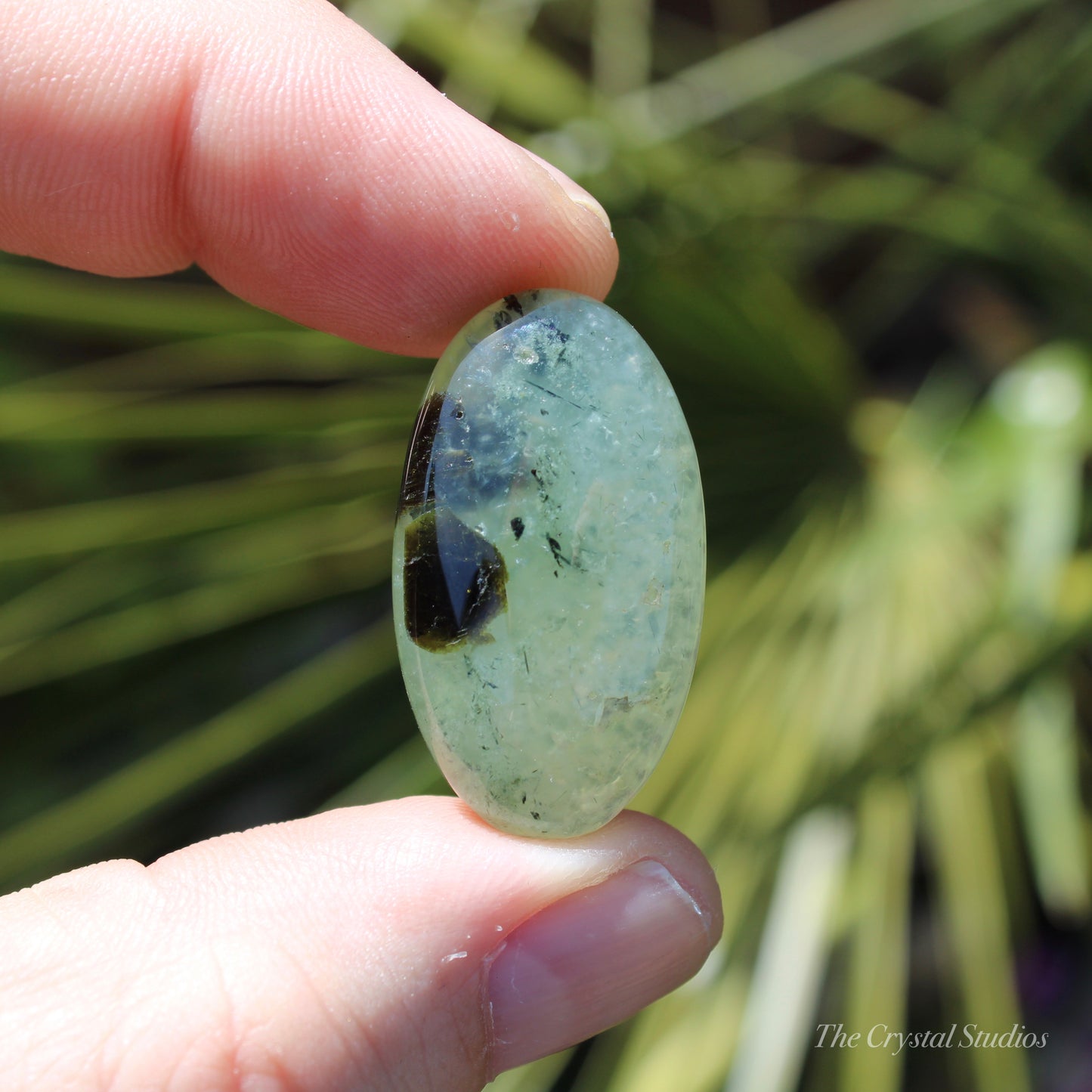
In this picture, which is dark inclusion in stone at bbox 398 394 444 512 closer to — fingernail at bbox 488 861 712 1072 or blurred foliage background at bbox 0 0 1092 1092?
fingernail at bbox 488 861 712 1072

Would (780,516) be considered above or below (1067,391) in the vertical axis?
below

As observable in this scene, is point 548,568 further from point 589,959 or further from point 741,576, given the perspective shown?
point 741,576

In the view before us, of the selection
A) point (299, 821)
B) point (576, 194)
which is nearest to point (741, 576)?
point (576, 194)

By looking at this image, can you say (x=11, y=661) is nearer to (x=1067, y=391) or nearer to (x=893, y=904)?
A: (x=893, y=904)

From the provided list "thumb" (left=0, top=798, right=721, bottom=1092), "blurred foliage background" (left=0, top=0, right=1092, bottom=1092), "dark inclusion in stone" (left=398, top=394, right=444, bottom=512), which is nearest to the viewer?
"thumb" (left=0, top=798, right=721, bottom=1092)

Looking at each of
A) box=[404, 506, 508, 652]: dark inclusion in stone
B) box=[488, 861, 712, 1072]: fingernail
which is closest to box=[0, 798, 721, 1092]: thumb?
box=[488, 861, 712, 1072]: fingernail

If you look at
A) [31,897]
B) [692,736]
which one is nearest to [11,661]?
[31,897]
